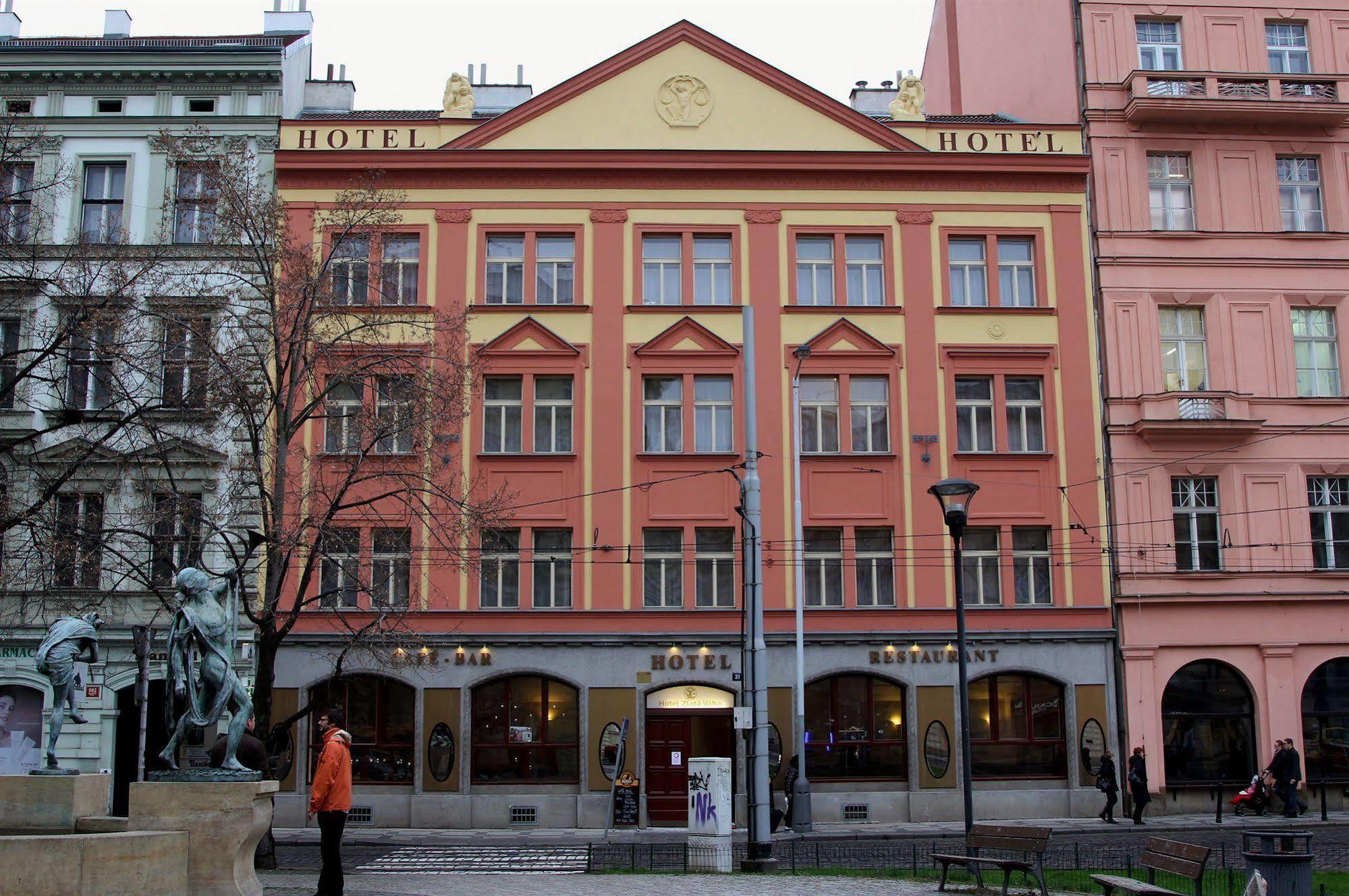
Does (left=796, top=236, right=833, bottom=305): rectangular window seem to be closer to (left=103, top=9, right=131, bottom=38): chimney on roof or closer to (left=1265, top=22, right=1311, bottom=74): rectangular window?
(left=1265, top=22, right=1311, bottom=74): rectangular window

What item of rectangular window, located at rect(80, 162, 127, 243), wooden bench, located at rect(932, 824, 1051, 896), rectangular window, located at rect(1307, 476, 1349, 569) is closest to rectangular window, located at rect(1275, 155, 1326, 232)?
rectangular window, located at rect(1307, 476, 1349, 569)

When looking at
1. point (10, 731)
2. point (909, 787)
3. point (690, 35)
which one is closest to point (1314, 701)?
point (909, 787)

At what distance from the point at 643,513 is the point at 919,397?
24.4 feet

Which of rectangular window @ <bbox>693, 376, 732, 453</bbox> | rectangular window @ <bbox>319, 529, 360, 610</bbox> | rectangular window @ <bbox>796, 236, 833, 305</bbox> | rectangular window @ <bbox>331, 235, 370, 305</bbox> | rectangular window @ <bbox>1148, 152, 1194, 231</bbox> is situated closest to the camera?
rectangular window @ <bbox>331, 235, 370, 305</bbox>

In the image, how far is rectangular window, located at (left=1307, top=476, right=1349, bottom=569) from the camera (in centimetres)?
3331

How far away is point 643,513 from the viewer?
32.9 metres

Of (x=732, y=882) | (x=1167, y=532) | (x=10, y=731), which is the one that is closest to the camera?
(x=732, y=882)

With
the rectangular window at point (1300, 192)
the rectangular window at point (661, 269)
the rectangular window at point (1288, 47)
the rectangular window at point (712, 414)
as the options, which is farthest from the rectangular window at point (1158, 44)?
the rectangular window at point (712, 414)

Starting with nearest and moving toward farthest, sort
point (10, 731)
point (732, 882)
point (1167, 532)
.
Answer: point (732, 882)
point (10, 731)
point (1167, 532)

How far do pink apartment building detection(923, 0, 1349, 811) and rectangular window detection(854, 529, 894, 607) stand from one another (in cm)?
550

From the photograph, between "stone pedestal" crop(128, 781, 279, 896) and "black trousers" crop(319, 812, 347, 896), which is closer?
"stone pedestal" crop(128, 781, 279, 896)

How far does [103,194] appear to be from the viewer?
33.9 m

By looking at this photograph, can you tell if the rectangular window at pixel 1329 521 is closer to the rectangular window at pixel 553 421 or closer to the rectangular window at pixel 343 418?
the rectangular window at pixel 553 421

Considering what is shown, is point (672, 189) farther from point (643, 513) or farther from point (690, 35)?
point (643, 513)
